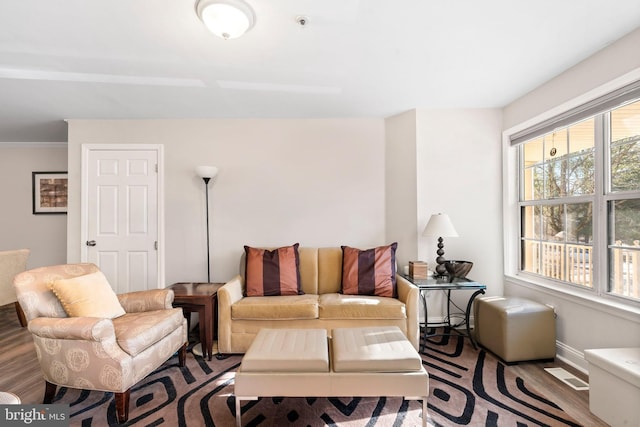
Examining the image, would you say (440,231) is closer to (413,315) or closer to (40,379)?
(413,315)

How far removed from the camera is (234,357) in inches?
105

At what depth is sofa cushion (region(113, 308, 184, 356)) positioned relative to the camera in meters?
1.92

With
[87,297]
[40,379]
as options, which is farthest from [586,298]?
[40,379]

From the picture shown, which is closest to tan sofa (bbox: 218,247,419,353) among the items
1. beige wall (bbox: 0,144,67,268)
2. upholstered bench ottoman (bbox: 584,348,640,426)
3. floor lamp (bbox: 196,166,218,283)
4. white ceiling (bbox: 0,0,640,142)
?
floor lamp (bbox: 196,166,218,283)

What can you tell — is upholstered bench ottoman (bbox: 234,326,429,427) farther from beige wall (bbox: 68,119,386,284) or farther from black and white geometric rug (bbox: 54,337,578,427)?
beige wall (bbox: 68,119,386,284)

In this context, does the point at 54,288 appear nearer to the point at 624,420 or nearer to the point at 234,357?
the point at 234,357

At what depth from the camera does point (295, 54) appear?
2.23 meters

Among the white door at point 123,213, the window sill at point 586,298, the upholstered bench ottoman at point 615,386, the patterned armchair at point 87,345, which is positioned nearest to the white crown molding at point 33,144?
the white door at point 123,213

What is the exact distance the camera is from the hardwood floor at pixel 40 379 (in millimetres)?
1911

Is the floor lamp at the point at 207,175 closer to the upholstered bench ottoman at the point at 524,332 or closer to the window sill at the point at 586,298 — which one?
the upholstered bench ottoman at the point at 524,332

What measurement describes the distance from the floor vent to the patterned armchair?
2.91 m

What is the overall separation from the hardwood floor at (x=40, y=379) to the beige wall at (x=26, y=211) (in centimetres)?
187

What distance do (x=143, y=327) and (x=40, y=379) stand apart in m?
1.14

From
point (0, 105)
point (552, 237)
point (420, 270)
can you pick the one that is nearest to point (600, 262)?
point (552, 237)
